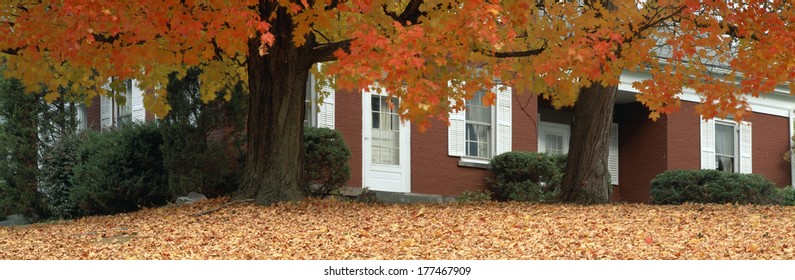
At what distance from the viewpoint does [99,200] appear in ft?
A: 56.0

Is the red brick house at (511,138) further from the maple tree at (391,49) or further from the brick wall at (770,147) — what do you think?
the maple tree at (391,49)

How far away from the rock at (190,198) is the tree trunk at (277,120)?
4.50ft

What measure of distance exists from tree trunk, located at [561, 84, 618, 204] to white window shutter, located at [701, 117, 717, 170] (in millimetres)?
9047

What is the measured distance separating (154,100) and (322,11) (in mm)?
4644

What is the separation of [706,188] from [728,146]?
4.96 m

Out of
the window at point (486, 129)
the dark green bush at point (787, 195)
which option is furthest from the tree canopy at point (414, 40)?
the dark green bush at point (787, 195)

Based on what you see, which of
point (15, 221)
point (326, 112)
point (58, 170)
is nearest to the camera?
point (326, 112)

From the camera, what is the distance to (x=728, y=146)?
2498 centimetres

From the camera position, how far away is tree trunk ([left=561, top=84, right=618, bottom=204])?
15492 mm

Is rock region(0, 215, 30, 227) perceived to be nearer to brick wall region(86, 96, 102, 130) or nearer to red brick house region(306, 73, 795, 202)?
brick wall region(86, 96, 102, 130)

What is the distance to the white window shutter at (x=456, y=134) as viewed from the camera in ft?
65.7

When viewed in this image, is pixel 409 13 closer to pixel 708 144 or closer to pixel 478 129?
pixel 478 129

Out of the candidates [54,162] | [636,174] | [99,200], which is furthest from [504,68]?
→ [636,174]

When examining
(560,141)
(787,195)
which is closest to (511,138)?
(560,141)
